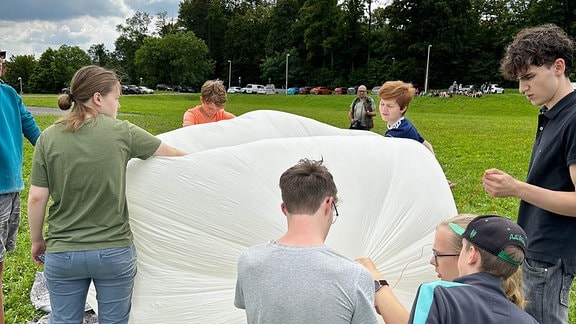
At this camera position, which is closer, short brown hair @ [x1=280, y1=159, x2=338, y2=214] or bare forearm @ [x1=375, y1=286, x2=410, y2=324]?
short brown hair @ [x1=280, y1=159, x2=338, y2=214]

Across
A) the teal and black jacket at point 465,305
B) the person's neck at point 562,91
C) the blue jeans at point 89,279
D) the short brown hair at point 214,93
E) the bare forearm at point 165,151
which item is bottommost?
the blue jeans at point 89,279

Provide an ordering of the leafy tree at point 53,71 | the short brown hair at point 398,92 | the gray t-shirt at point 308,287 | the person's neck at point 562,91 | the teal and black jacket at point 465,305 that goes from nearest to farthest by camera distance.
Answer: the teal and black jacket at point 465,305
the gray t-shirt at point 308,287
the person's neck at point 562,91
the short brown hair at point 398,92
the leafy tree at point 53,71

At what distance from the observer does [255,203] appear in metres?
2.39

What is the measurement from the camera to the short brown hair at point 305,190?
1523 mm

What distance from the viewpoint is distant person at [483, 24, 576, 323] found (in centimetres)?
192

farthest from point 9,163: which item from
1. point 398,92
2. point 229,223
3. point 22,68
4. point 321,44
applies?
point 22,68

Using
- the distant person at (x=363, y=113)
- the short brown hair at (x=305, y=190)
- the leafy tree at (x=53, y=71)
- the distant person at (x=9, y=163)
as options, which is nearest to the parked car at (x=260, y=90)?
the leafy tree at (x=53, y=71)

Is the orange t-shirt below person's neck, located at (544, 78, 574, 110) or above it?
below

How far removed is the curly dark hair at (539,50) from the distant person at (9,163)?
2565 millimetres

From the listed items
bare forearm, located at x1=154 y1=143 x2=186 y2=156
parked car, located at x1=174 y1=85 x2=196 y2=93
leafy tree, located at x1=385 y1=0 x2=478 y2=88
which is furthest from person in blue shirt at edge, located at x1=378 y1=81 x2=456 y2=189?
parked car, located at x1=174 y1=85 x2=196 y2=93

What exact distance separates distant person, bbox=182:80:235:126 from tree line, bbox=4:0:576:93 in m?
47.5

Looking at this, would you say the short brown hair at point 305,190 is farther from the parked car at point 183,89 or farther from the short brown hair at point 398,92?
the parked car at point 183,89

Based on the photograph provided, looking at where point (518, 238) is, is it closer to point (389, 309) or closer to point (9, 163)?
point (389, 309)

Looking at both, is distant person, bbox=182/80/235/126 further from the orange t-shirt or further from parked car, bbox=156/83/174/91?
parked car, bbox=156/83/174/91
